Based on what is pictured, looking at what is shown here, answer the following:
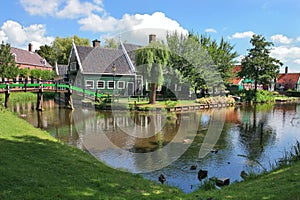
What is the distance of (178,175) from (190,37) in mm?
30274

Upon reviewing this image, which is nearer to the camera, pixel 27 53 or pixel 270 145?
pixel 270 145

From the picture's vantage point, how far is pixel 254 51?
142ft

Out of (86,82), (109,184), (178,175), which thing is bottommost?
(178,175)

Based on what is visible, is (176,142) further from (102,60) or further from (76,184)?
(102,60)

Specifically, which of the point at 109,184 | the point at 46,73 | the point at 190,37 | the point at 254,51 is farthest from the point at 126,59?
the point at 109,184

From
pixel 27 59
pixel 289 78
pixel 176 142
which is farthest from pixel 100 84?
pixel 289 78

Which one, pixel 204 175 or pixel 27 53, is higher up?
pixel 27 53

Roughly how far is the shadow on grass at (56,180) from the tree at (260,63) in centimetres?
4012

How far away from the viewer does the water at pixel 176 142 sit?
9.66 m

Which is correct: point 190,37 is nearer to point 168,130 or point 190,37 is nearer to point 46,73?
point 168,130

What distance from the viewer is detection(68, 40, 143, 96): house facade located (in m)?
34.4

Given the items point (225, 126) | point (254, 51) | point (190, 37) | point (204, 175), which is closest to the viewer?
point (204, 175)

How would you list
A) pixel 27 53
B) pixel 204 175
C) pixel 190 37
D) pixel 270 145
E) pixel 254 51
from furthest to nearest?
pixel 27 53
pixel 254 51
pixel 190 37
pixel 270 145
pixel 204 175

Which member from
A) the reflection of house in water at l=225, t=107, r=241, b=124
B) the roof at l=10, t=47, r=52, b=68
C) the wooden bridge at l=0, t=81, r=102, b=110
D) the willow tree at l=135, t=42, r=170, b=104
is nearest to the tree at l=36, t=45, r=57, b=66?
the roof at l=10, t=47, r=52, b=68
